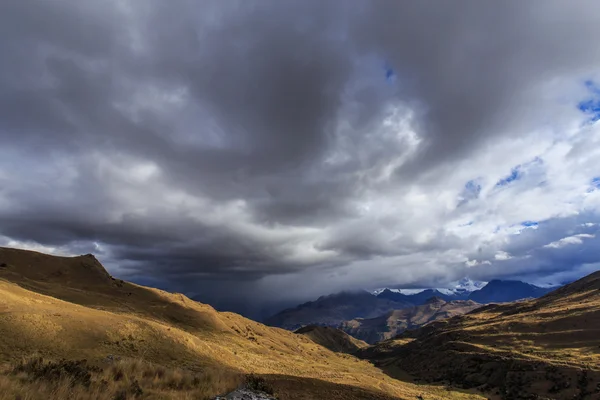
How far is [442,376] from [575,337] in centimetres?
3789

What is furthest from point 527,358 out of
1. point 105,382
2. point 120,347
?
point 105,382

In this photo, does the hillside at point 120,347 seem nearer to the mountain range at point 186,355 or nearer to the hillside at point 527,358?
the mountain range at point 186,355

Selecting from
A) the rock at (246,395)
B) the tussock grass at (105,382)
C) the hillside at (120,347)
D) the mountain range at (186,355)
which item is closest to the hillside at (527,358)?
the mountain range at (186,355)

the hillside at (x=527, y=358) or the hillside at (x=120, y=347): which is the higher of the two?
the hillside at (x=120, y=347)

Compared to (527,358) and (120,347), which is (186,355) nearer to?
(120,347)

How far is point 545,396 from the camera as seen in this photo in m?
57.4

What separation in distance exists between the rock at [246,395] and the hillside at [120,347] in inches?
18.8

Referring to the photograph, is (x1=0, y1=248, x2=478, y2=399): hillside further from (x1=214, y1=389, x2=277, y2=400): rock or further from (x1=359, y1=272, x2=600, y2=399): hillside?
(x1=359, y1=272, x2=600, y2=399): hillside

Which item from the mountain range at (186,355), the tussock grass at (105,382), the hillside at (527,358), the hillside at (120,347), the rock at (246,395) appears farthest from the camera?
the hillside at (527,358)

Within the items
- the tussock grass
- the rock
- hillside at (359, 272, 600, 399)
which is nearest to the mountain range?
the tussock grass

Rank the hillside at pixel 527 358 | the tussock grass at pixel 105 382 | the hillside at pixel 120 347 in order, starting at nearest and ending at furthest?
the tussock grass at pixel 105 382, the hillside at pixel 120 347, the hillside at pixel 527 358

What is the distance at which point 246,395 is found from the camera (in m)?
13.2

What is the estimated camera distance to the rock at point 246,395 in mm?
12469

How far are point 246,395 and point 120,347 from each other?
29.2 meters
